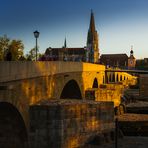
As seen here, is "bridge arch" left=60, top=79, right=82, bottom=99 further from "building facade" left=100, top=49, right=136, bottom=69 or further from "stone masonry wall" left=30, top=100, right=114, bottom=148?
"building facade" left=100, top=49, right=136, bottom=69

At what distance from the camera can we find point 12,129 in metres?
15.3

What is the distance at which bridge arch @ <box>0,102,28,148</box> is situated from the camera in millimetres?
14664

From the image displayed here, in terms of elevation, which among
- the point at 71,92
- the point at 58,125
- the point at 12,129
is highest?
the point at 71,92

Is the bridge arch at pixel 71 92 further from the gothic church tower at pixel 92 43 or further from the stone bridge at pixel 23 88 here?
the gothic church tower at pixel 92 43

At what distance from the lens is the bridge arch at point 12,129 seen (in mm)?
14664

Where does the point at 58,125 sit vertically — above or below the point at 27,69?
below

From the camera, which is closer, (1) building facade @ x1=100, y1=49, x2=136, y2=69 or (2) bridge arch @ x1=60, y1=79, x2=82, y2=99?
(2) bridge arch @ x1=60, y1=79, x2=82, y2=99

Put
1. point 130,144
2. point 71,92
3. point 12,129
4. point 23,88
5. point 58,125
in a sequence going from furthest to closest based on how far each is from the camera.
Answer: point 71,92, point 130,144, point 12,129, point 58,125, point 23,88

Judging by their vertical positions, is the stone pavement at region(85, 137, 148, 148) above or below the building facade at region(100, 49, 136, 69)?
below

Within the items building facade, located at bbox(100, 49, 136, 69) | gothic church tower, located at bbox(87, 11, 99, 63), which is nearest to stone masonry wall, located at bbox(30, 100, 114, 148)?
gothic church tower, located at bbox(87, 11, 99, 63)

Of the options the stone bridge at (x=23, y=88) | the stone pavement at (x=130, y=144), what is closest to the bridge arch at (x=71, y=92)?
the stone bridge at (x=23, y=88)

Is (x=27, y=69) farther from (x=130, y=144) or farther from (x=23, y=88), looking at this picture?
(x=130, y=144)

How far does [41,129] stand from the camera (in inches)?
590

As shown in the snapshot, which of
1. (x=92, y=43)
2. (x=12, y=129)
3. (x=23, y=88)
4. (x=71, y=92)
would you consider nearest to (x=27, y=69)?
(x=23, y=88)
